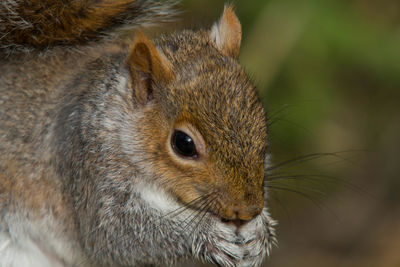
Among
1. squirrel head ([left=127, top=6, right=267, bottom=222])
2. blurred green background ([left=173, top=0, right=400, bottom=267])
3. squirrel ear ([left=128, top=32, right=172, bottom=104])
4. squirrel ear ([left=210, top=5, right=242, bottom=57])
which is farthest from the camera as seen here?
blurred green background ([left=173, top=0, right=400, bottom=267])

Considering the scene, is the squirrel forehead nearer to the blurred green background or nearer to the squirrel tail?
the squirrel tail

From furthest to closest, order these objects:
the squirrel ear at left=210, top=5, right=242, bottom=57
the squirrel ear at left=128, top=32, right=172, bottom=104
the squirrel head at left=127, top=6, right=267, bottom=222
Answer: the squirrel ear at left=210, top=5, right=242, bottom=57 < the squirrel ear at left=128, top=32, right=172, bottom=104 < the squirrel head at left=127, top=6, right=267, bottom=222

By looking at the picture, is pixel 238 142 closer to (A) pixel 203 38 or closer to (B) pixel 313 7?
(A) pixel 203 38

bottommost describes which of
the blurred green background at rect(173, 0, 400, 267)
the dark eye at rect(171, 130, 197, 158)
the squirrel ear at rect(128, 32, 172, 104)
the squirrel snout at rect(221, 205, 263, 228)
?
the blurred green background at rect(173, 0, 400, 267)

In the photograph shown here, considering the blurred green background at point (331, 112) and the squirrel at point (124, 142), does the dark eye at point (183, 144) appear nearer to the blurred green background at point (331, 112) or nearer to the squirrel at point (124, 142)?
the squirrel at point (124, 142)

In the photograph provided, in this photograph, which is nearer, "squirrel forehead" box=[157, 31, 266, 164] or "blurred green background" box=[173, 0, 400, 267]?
"squirrel forehead" box=[157, 31, 266, 164]

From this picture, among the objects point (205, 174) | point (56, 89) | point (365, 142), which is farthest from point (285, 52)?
point (205, 174)

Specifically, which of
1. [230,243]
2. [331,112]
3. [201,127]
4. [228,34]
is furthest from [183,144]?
[331,112]

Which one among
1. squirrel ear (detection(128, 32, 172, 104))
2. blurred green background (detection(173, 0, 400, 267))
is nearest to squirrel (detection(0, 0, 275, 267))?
squirrel ear (detection(128, 32, 172, 104))
